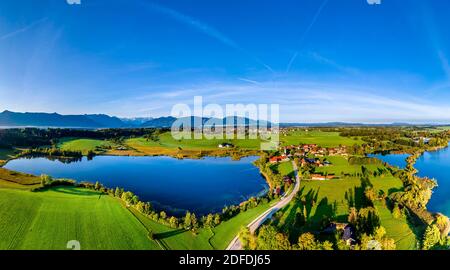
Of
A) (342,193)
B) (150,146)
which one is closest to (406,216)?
(342,193)

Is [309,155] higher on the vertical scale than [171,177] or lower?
higher

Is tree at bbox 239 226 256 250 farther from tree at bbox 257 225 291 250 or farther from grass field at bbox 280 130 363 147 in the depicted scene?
grass field at bbox 280 130 363 147

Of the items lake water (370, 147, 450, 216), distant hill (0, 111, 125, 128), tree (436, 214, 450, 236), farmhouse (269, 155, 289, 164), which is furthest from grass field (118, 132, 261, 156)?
tree (436, 214, 450, 236)

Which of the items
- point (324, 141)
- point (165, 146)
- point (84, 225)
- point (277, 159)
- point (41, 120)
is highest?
point (41, 120)

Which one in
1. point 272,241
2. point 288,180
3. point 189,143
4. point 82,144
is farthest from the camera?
point 189,143

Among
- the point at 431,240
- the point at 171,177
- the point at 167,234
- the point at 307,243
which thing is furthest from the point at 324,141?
the point at 167,234

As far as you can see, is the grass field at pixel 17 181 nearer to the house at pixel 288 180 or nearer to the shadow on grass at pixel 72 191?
the shadow on grass at pixel 72 191

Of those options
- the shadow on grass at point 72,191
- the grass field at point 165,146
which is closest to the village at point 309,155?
the grass field at point 165,146

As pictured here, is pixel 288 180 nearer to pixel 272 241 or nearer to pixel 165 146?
pixel 272 241

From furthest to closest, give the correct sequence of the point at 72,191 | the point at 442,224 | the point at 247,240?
the point at 72,191
the point at 442,224
the point at 247,240
